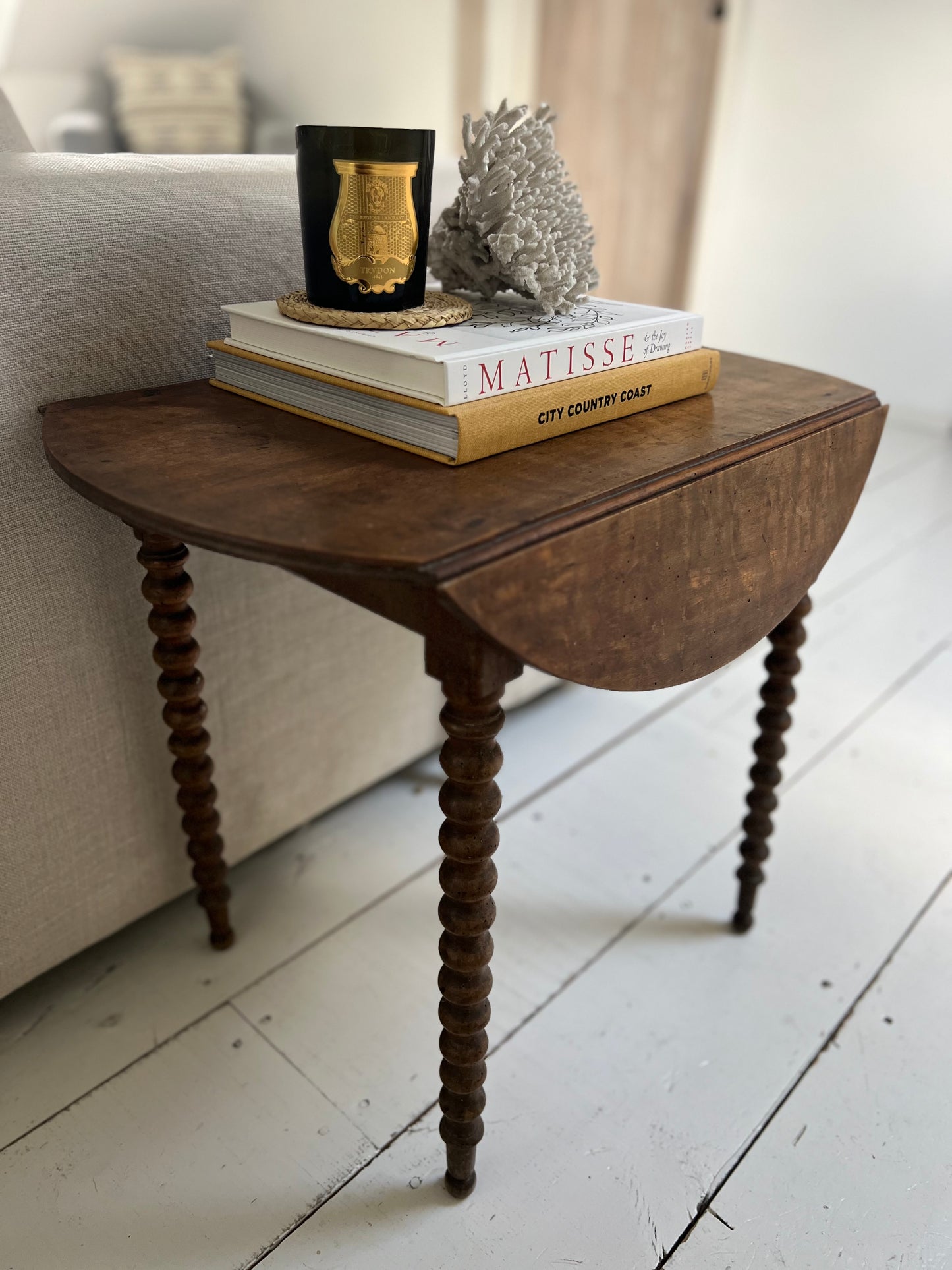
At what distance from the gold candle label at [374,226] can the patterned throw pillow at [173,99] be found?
345 centimetres

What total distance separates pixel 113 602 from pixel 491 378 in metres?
0.45

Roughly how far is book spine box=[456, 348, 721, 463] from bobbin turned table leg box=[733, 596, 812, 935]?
0.25m

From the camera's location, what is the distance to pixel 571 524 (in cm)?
64

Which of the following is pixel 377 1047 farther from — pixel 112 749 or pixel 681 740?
pixel 681 740

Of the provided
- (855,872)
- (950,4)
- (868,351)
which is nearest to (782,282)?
(868,351)

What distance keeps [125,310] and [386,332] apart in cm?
27

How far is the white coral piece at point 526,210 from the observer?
0.82 metres

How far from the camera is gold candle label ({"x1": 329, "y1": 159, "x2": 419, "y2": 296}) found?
754mm

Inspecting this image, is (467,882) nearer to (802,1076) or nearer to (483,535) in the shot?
(483,535)

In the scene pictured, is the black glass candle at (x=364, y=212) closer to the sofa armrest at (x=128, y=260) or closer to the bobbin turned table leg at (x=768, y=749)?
the sofa armrest at (x=128, y=260)

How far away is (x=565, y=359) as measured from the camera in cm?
76

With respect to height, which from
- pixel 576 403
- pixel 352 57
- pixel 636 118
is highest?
pixel 352 57

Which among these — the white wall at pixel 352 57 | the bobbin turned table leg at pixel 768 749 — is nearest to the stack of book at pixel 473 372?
the bobbin turned table leg at pixel 768 749

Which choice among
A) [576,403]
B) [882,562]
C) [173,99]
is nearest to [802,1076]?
[576,403]
